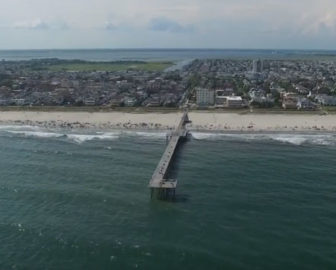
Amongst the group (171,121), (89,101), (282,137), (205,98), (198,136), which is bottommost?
(198,136)

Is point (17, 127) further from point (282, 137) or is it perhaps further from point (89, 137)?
point (282, 137)

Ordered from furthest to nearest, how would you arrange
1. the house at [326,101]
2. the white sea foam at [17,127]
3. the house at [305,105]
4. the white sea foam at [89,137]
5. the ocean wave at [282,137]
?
the house at [326,101] → the house at [305,105] → the white sea foam at [17,127] → the white sea foam at [89,137] → the ocean wave at [282,137]

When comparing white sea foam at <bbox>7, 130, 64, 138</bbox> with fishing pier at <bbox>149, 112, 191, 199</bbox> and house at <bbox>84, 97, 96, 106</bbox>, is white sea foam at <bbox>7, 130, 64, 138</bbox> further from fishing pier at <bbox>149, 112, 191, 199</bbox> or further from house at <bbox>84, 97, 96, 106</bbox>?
house at <bbox>84, 97, 96, 106</bbox>

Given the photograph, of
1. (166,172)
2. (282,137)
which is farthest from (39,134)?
(282,137)

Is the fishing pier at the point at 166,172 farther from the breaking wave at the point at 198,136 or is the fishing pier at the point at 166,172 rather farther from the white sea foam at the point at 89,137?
the white sea foam at the point at 89,137

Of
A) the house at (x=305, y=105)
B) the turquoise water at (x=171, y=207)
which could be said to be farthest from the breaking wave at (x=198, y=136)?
the house at (x=305, y=105)

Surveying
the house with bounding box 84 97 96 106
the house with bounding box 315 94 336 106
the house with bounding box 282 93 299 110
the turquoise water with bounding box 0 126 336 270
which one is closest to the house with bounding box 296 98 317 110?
the house with bounding box 282 93 299 110
